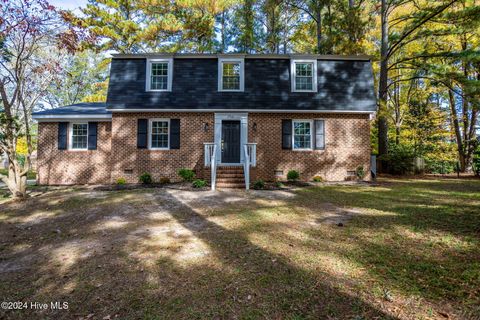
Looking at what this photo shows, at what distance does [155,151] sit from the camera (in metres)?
11.1

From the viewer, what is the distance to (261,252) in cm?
373

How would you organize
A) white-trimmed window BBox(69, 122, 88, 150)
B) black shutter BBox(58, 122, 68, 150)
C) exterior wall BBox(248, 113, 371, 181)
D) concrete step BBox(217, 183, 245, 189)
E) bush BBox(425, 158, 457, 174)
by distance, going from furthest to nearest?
bush BBox(425, 158, 457, 174)
white-trimmed window BBox(69, 122, 88, 150)
black shutter BBox(58, 122, 68, 150)
exterior wall BBox(248, 113, 371, 181)
concrete step BBox(217, 183, 245, 189)

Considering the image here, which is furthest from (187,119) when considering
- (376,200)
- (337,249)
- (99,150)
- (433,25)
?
(433,25)

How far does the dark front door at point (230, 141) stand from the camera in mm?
11281

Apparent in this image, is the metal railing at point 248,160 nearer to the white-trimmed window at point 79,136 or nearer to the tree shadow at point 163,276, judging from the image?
the tree shadow at point 163,276

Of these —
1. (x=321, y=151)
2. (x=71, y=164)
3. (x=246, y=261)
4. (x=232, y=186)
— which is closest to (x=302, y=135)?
(x=321, y=151)

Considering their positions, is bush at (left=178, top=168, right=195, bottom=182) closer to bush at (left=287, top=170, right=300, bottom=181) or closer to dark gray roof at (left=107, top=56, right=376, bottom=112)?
dark gray roof at (left=107, top=56, right=376, bottom=112)

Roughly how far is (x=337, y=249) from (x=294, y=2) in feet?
60.1

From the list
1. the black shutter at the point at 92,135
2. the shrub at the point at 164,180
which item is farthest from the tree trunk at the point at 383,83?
the black shutter at the point at 92,135

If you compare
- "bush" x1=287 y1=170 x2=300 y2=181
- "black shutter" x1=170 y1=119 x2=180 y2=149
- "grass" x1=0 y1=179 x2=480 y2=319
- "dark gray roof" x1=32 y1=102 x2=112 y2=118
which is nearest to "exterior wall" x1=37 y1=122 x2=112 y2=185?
"dark gray roof" x1=32 y1=102 x2=112 y2=118

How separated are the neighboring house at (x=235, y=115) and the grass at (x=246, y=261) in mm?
4770

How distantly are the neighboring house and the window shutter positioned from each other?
45mm

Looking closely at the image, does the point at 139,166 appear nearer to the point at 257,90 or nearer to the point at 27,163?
the point at 27,163

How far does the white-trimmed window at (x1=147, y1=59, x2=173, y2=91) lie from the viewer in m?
11.3
